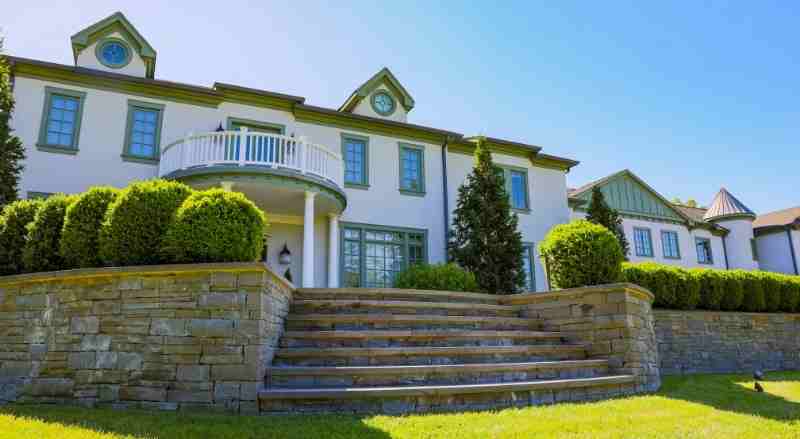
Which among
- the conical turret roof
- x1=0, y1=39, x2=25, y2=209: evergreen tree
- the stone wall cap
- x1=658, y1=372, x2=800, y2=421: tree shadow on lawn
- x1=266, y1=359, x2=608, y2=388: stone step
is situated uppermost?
the conical turret roof

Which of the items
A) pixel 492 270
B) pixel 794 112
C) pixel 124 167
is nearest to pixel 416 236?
pixel 492 270

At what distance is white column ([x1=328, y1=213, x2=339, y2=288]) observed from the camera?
12711 millimetres

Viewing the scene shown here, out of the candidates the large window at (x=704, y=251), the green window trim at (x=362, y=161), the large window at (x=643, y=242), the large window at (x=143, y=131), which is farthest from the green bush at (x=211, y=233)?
the large window at (x=704, y=251)

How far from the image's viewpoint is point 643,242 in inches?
888

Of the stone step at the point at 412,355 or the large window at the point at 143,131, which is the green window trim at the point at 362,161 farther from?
the stone step at the point at 412,355

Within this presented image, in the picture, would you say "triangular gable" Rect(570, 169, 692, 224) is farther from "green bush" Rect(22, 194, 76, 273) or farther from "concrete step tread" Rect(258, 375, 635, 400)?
"green bush" Rect(22, 194, 76, 273)

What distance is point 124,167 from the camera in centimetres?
1162

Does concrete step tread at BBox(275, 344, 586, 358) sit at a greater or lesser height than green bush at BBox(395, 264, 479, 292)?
lesser

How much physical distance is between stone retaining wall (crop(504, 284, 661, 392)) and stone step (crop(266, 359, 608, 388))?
94cm

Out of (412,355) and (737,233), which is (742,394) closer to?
(412,355)

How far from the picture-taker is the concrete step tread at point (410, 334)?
6391 millimetres

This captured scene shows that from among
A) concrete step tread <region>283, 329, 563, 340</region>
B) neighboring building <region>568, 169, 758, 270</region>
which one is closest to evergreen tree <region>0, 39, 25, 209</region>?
concrete step tread <region>283, 329, 563, 340</region>

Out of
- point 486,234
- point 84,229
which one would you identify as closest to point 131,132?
point 84,229

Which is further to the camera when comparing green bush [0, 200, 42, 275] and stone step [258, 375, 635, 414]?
green bush [0, 200, 42, 275]
